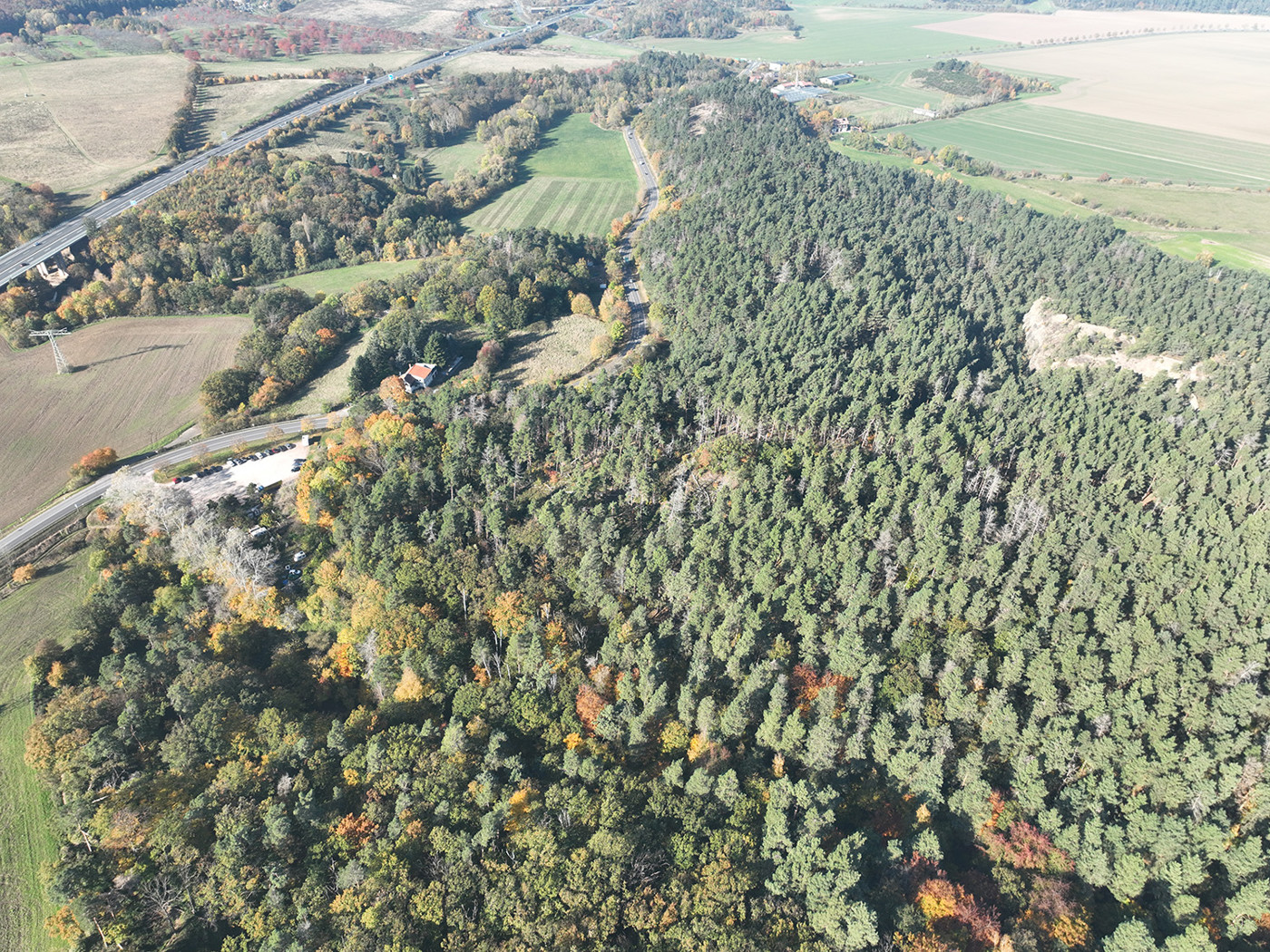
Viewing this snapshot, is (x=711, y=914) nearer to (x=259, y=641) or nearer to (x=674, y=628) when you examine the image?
(x=674, y=628)

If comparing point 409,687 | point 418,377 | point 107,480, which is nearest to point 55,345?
point 107,480

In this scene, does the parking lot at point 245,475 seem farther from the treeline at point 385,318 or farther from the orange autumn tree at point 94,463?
the orange autumn tree at point 94,463

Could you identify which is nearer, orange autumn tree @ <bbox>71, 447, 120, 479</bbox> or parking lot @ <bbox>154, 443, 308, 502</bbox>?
parking lot @ <bbox>154, 443, 308, 502</bbox>

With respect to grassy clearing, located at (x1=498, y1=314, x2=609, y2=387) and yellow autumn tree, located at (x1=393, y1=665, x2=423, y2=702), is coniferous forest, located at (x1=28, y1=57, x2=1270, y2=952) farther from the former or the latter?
grassy clearing, located at (x1=498, y1=314, x2=609, y2=387)

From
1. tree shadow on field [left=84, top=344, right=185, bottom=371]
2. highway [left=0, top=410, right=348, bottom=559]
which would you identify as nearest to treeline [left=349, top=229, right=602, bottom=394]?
highway [left=0, top=410, right=348, bottom=559]

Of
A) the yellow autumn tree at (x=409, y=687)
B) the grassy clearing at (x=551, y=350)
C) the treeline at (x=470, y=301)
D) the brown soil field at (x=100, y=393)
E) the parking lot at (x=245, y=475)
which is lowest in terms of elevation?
the yellow autumn tree at (x=409, y=687)

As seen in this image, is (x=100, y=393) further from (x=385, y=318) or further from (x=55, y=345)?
(x=385, y=318)

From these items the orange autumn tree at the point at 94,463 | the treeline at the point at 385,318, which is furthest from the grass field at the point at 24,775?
the treeline at the point at 385,318
